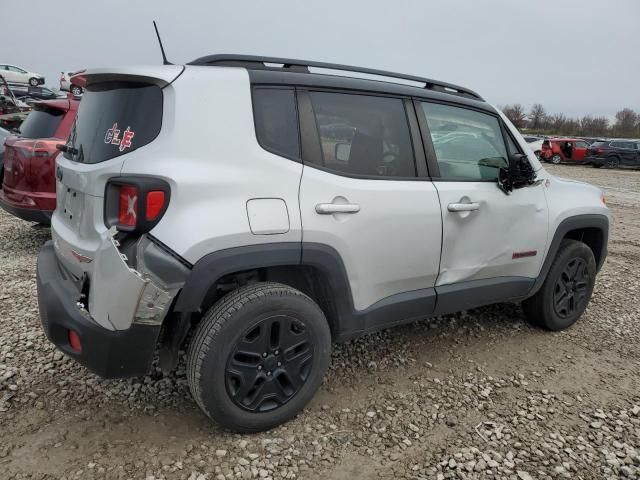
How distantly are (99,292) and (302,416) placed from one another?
124cm

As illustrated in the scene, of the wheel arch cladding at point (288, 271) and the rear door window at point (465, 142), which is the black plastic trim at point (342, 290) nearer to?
the wheel arch cladding at point (288, 271)

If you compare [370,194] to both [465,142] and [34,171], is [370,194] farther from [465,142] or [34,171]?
[34,171]

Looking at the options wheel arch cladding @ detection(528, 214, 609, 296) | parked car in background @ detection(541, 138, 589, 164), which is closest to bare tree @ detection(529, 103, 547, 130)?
parked car in background @ detection(541, 138, 589, 164)

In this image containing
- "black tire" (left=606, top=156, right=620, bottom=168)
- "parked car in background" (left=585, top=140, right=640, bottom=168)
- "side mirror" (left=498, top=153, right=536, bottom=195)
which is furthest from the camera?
"black tire" (left=606, top=156, right=620, bottom=168)

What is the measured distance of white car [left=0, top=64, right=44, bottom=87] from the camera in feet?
102

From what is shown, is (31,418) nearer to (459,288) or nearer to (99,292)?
(99,292)

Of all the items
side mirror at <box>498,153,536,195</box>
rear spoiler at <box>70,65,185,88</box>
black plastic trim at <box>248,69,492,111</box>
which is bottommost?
side mirror at <box>498,153,536,195</box>

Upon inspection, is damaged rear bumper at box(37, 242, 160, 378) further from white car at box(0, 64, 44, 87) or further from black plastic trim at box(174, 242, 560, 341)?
white car at box(0, 64, 44, 87)

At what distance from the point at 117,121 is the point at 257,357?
1.29m

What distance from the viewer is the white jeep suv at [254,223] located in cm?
213

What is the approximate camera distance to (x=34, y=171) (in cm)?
511

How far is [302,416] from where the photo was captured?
2.69 m

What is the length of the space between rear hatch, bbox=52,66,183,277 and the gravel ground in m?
0.83

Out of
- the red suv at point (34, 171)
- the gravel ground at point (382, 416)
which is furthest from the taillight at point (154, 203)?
the red suv at point (34, 171)
